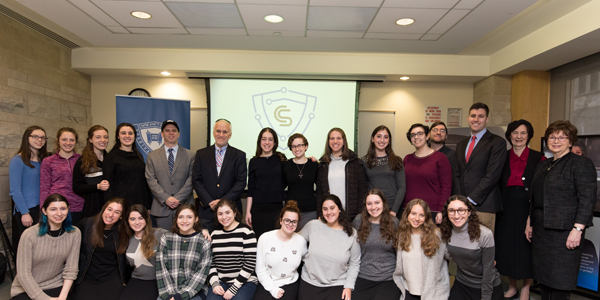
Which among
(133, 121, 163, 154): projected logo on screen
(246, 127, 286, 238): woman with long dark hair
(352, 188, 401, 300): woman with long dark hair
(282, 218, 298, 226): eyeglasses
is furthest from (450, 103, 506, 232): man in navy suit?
(133, 121, 163, 154): projected logo on screen

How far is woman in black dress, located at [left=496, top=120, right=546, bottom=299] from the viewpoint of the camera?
9.43 feet

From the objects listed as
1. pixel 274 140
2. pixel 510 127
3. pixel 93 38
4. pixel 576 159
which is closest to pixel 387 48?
pixel 510 127

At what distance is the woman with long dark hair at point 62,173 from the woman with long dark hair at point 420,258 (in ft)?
9.80

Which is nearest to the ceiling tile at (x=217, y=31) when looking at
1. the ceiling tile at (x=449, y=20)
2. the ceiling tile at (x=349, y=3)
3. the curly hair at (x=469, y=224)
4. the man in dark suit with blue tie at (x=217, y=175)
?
the ceiling tile at (x=349, y=3)

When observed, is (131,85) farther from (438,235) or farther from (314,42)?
(438,235)

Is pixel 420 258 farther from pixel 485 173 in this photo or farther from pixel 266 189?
pixel 266 189

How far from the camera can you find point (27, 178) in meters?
3.21

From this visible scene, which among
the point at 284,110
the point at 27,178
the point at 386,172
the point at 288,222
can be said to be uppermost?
the point at 284,110

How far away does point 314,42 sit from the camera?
4.62 metres

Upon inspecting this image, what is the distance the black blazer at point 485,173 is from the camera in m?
2.84

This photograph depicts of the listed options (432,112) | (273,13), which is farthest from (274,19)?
(432,112)

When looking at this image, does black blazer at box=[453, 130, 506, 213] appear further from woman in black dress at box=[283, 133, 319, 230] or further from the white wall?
the white wall

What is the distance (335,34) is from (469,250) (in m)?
3.00

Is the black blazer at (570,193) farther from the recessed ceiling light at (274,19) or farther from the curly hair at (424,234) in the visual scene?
the recessed ceiling light at (274,19)
